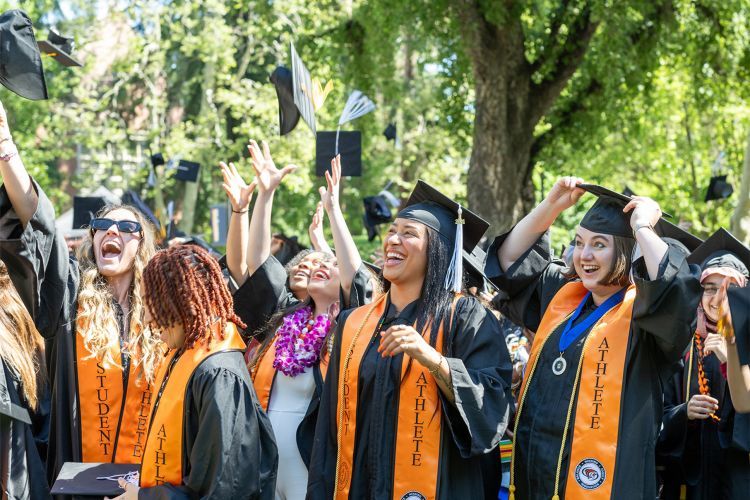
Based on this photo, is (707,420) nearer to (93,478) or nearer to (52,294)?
(93,478)

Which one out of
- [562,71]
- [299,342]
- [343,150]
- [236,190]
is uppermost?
[562,71]

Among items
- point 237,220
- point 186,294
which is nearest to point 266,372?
point 237,220

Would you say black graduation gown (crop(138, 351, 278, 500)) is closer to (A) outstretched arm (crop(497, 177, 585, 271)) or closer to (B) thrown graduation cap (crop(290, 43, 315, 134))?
(A) outstretched arm (crop(497, 177, 585, 271))

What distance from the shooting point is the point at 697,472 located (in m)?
4.66

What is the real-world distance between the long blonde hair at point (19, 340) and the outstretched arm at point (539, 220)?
7.58ft

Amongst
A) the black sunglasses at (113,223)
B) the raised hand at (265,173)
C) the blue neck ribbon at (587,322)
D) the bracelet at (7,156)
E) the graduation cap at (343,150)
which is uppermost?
the graduation cap at (343,150)

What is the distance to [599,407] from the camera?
3771mm

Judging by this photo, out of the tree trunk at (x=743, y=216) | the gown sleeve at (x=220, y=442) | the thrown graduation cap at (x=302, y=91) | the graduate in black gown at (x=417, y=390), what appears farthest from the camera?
the tree trunk at (x=743, y=216)

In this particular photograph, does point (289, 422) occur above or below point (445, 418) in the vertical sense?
below

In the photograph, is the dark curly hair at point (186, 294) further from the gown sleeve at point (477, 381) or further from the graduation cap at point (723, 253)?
the graduation cap at point (723, 253)

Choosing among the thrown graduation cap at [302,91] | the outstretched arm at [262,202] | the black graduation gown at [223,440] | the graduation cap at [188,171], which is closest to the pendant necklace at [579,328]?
the black graduation gown at [223,440]

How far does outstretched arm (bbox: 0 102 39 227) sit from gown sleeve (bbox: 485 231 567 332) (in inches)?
80.0

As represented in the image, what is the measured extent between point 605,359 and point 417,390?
77 centimetres

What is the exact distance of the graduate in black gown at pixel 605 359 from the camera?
365 cm
